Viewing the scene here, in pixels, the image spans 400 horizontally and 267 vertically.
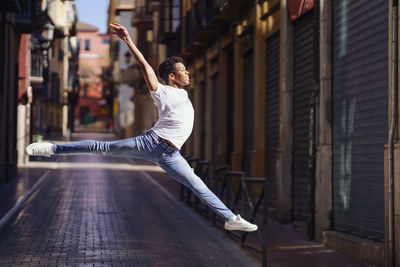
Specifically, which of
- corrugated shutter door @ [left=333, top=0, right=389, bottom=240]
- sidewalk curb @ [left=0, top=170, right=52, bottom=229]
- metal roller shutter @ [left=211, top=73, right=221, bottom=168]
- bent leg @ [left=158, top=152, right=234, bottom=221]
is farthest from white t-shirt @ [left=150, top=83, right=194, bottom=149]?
metal roller shutter @ [left=211, top=73, right=221, bottom=168]

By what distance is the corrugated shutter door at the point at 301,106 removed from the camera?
12461 mm

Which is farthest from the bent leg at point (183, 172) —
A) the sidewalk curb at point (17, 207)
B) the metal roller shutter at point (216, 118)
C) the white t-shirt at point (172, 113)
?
the metal roller shutter at point (216, 118)

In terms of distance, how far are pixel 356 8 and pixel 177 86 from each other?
4917mm

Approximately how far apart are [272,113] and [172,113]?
31.1 ft

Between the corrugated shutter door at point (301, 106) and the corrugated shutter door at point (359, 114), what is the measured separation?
1.76m

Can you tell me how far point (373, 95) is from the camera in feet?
29.8

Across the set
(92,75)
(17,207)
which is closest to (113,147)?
(17,207)

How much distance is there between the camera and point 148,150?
5.68m

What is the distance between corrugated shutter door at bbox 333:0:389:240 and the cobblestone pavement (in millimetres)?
1688

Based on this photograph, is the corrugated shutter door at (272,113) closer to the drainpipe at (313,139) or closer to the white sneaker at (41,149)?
the drainpipe at (313,139)

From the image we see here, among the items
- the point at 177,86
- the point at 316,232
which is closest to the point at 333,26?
the point at 316,232

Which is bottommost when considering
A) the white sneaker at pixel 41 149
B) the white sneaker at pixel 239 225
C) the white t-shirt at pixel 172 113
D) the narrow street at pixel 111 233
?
the narrow street at pixel 111 233

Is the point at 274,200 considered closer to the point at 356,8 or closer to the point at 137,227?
the point at 137,227

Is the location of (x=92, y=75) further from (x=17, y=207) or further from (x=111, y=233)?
(x=111, y=233)
